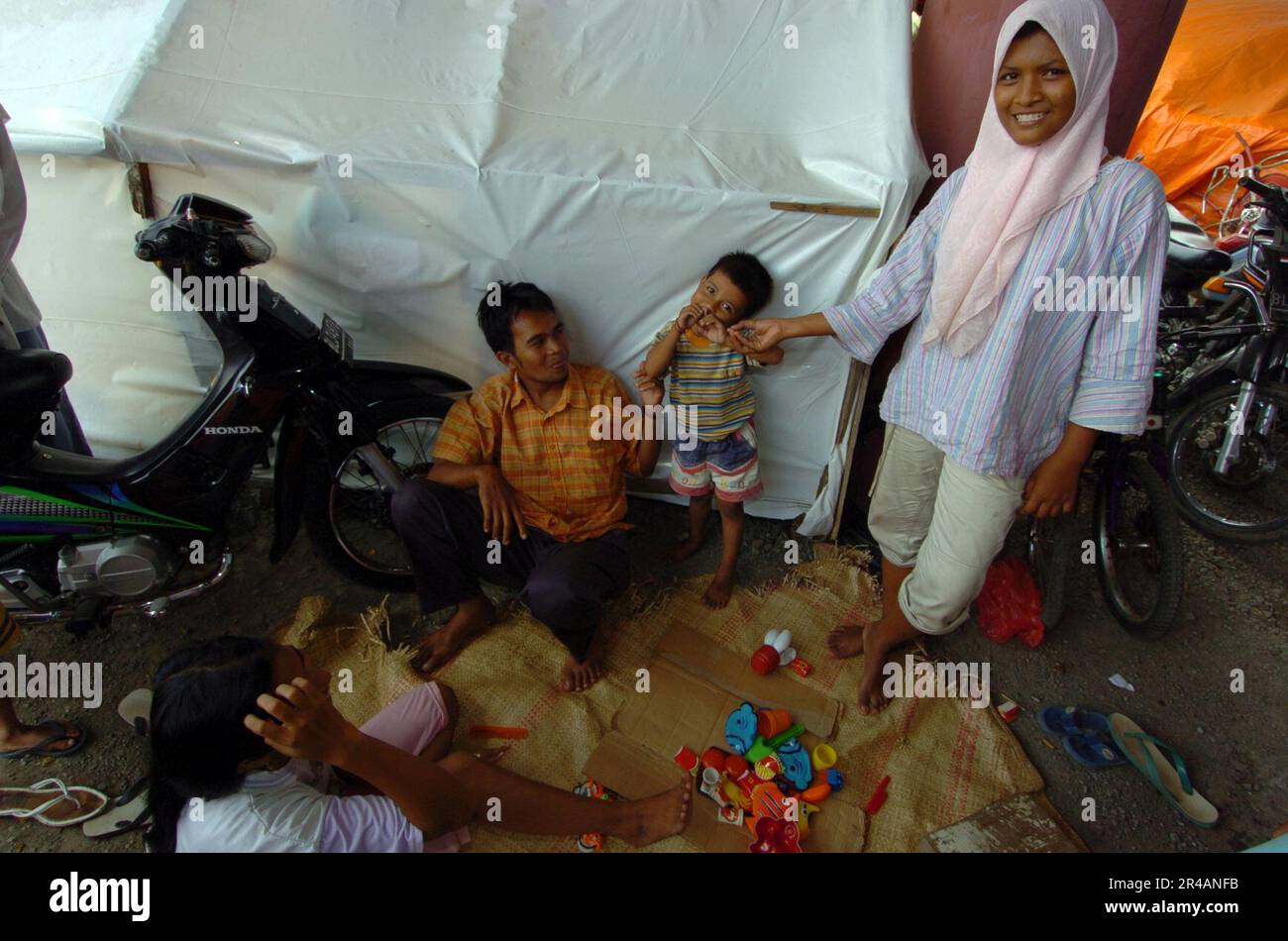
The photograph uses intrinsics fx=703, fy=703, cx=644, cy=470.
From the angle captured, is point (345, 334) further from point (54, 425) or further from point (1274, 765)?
point (1274, 765)

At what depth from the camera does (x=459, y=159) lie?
2.04 m

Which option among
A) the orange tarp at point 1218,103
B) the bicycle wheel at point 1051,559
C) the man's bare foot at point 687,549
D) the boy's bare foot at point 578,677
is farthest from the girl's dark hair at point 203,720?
the orange tarp at point 1218,103

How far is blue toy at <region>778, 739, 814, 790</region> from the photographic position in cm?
201

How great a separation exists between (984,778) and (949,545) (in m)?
0.77

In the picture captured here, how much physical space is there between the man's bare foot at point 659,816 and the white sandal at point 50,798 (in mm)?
1461

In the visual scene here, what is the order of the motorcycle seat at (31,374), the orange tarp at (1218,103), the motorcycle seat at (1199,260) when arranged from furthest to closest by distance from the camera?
the orange tarp at (1218,103), the motorcycle seat at (1199,260), the motorcycle seat at (31,374)

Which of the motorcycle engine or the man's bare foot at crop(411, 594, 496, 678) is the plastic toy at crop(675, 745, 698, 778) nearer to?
the man's bare foot at crop(411, 594, 496, 678)

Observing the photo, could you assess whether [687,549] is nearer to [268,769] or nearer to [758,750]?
[758,750]

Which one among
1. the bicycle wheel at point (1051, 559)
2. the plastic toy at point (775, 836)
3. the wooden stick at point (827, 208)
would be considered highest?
the wooden stick at point (827, 208)

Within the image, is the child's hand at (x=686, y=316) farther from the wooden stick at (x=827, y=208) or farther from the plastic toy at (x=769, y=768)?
the plastic toy at (x=769, y=768)

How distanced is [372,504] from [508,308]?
3.03 ft

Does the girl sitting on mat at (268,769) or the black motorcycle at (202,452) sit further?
the black motorcycle at (202,452)

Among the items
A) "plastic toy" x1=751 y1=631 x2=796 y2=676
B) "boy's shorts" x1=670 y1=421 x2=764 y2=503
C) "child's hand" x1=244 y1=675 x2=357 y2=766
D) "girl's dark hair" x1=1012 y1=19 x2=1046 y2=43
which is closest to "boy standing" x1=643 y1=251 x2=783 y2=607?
"boy's shorts" x1=670 y1=421 x2=764 y2=503

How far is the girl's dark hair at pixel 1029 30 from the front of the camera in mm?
1364
